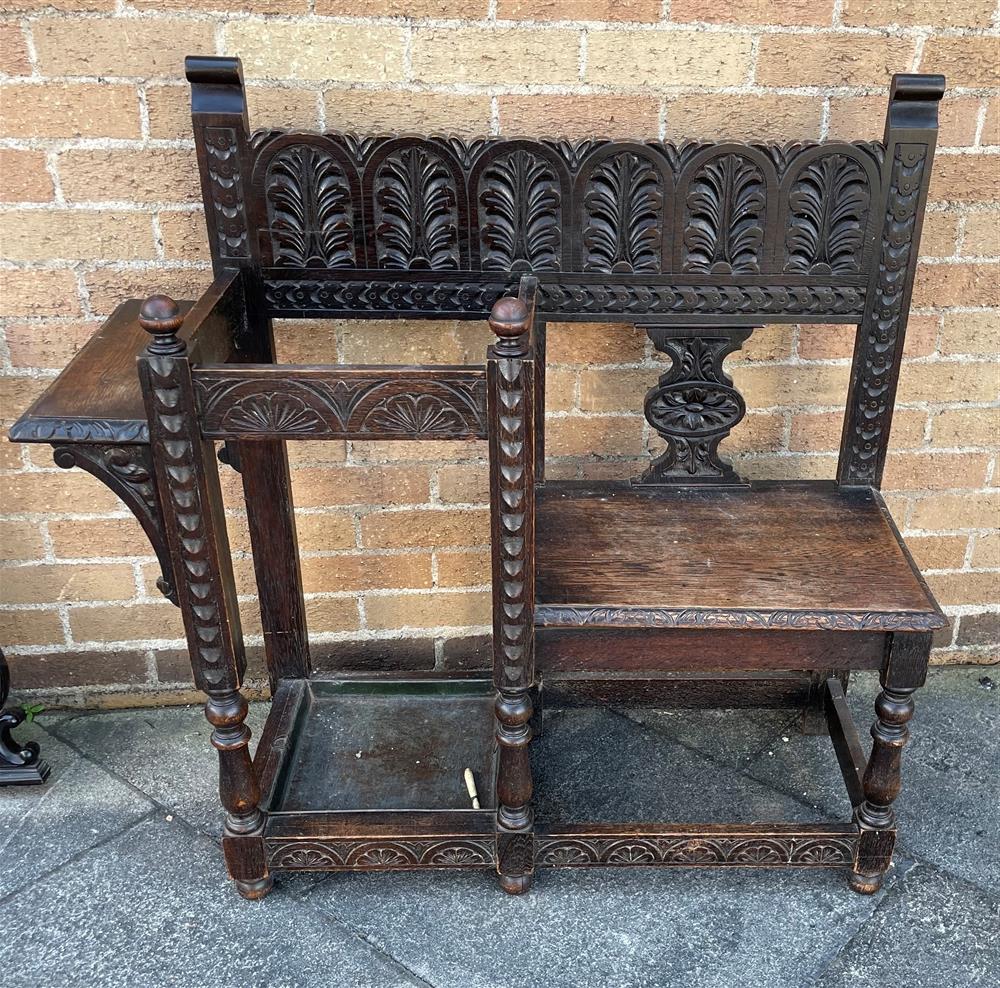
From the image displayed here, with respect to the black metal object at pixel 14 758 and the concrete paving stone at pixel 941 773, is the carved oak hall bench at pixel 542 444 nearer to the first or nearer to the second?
A: the concrete paving stone at pixel 941 773

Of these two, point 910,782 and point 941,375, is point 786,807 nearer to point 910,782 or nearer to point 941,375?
point 910,782

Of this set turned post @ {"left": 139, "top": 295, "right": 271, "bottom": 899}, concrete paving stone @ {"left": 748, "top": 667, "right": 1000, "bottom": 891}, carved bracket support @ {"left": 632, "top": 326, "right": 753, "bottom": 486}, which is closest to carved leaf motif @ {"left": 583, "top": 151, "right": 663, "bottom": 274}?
carved bracket support @ {"left": 632, "top": 326, "right": 753, "bottom": 486}

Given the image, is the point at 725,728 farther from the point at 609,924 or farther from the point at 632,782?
the point at 609,924

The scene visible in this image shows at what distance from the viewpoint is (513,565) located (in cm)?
154

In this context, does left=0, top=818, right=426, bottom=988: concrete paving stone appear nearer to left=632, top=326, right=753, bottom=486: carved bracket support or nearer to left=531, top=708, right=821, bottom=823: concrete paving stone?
left=531, top=708, right=821, bottom=823: concrete paving stone

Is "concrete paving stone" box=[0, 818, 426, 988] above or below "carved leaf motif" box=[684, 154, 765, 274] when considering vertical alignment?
below

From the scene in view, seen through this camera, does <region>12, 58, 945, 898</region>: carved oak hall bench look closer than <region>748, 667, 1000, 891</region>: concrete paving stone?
Yes

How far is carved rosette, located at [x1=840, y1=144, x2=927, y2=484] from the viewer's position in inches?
68.7

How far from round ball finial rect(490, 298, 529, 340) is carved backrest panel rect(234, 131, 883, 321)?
45 cm

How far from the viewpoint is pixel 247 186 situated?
1.73 metres

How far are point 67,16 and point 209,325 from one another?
0.63m

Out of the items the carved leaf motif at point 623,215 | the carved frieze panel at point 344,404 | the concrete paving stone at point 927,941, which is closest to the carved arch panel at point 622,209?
the carved leaf motif at point 623,215

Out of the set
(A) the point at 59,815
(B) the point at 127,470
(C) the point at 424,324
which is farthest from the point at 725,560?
(A) the point at 59,815

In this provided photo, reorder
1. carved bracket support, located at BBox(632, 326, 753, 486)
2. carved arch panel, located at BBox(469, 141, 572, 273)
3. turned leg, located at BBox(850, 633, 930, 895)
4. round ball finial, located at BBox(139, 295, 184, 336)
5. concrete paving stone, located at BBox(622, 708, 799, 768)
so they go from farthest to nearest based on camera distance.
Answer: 1. concrete paving stone, located at BBox(622, 708, 799, 768)
2. carved bracket support, located at BBox(632, 326, 753, 486)
3. carved arch panel, located at BBox(469, 141, 572, 273)
4. turned leg, located at BBox(850, 633, 930, 895)
5. round ball finial, located at BBox(139, 295, 184, 336)
